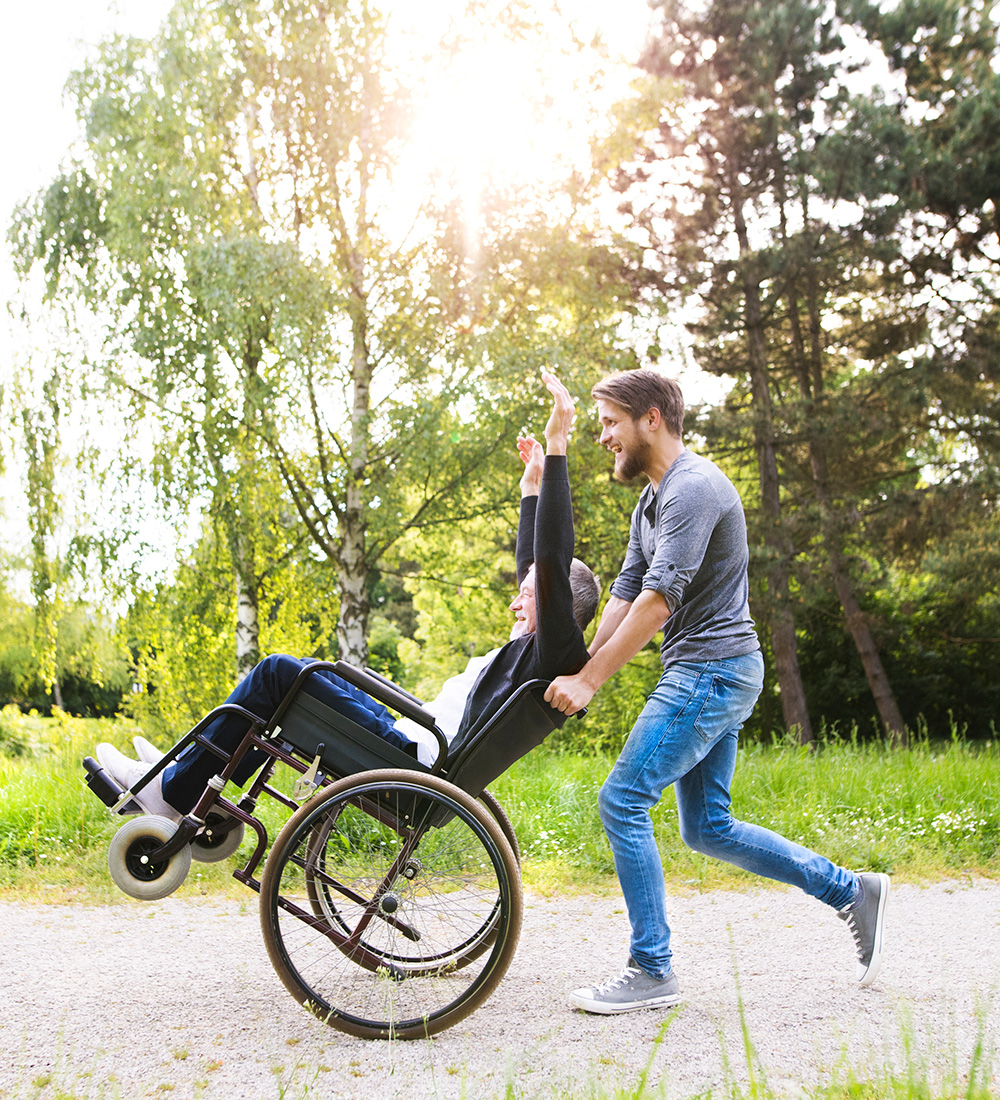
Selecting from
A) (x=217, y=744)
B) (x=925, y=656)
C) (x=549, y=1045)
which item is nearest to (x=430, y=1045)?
(x=549, y=1045)

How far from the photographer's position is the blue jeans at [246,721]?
2.91 m

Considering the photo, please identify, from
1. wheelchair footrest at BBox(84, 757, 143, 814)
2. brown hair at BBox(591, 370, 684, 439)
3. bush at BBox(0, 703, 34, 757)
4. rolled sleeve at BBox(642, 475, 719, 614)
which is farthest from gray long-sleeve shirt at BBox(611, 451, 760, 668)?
bush at BBox(0, 703, 34, 757)

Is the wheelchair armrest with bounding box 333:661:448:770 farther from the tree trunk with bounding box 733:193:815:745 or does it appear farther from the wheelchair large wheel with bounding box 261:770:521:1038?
the tree trunk with bounding box 733:193:815:745

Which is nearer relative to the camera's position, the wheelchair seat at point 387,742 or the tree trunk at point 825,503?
the wheelchair seat at point 387,742

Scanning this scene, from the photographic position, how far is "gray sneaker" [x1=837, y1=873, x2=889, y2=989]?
10.2 feet

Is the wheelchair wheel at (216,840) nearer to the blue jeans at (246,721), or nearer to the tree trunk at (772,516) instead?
the blue jeans at (246,721)

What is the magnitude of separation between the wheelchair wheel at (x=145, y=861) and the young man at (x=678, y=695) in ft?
3.88

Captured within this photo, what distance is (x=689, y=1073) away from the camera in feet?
8.22

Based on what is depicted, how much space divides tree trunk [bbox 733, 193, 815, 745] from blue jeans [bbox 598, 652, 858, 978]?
422 inches

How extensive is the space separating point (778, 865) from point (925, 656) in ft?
58.5

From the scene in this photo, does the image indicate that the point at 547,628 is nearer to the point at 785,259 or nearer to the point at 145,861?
the point at 145,861

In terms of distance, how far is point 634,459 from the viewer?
3.04 meters

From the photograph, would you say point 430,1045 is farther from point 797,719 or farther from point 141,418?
point 797,719

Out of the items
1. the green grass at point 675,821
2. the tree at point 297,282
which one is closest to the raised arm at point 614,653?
the green grass at point 675,821
